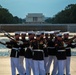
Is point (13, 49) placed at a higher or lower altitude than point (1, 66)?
higher

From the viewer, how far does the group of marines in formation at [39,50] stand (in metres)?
11.0

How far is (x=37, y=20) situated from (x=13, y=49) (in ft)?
368

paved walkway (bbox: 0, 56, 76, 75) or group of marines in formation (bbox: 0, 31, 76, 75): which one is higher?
group of marines in formation (bbox: 0, 31, 76, 75)

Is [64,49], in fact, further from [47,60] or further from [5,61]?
[5,61]

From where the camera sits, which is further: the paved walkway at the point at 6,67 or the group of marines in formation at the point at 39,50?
the paved walkway at the point at 6,67

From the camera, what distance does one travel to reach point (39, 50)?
434 inches

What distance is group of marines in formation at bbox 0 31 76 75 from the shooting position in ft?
36.2

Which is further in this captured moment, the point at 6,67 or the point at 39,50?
the point at 6,67

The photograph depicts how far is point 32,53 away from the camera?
11.2 m

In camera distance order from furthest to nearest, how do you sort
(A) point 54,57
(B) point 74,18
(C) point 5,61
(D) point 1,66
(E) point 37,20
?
(E) point 37,20 < (B) point 74,18 < (C) point 5,61 < (D) point 1,66 < (A) point 54,57

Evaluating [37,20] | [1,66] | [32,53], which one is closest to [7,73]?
[1,66]

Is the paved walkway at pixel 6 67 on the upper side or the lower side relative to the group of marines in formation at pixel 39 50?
lower

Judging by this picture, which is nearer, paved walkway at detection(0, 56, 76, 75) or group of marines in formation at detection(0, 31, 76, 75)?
group of marines in formation at detection(0, 31, 76, 75)

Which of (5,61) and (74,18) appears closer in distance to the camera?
(5,61)
